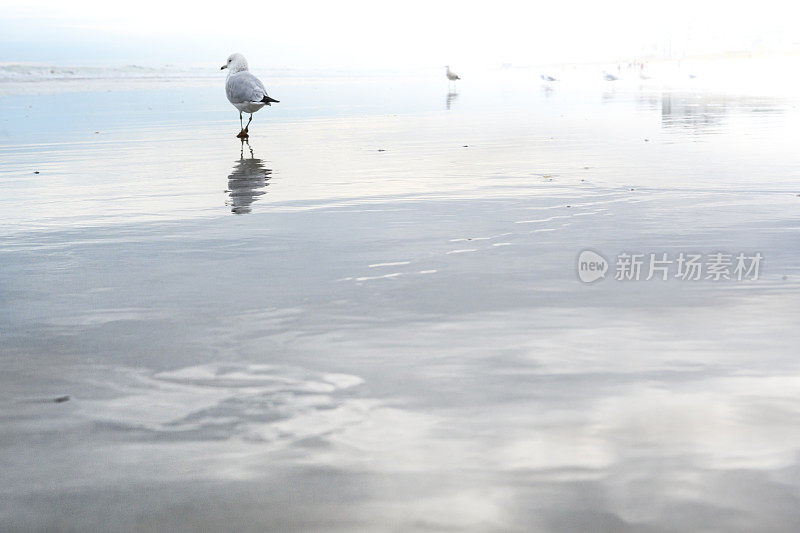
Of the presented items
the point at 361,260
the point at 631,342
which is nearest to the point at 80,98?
the point at 361,260

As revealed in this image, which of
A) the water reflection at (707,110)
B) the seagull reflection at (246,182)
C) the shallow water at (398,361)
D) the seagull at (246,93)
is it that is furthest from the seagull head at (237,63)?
the shallow water at (398,361)

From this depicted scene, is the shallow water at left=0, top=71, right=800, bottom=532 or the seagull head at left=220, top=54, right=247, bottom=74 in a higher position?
the seagull head at left=220, top=54, right=247, bottom=74

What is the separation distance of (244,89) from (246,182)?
583 cm

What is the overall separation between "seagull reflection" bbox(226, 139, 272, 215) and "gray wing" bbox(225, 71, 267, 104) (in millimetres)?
2993

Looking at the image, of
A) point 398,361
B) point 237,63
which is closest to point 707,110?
point 237,63

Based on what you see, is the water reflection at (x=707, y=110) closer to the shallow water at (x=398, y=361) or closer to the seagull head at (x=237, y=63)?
the shallow water at (x=398, y=361)

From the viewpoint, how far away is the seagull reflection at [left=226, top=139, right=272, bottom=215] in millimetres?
7934

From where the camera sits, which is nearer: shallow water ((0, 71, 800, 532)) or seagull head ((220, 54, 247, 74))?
shallow water ((0, 71, 800, 532))

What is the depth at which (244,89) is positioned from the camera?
1485 centimetres

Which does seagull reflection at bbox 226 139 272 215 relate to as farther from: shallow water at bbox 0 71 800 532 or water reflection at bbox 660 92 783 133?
water reflection at bbox 660 92 783 133

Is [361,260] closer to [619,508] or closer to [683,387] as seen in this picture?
[683,387]

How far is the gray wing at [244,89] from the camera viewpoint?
14.8 m

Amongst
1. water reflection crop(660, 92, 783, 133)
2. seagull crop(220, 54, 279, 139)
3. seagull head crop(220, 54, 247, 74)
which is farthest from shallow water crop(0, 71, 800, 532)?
seagull head crop(220, 54, 247, 74)

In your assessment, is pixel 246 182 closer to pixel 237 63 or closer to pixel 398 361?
pixel 398 361
